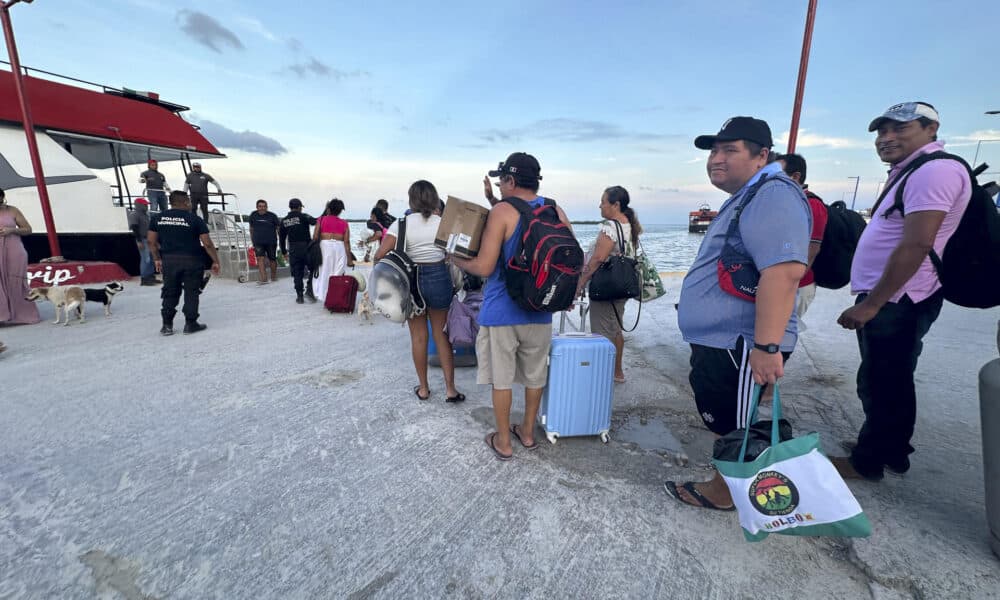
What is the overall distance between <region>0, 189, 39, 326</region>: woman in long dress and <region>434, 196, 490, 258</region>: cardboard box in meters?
6.83

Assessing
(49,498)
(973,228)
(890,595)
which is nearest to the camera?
(890,595)

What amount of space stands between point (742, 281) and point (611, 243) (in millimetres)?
1644

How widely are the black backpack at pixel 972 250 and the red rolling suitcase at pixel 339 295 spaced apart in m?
6.43

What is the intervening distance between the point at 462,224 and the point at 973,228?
8.22ft

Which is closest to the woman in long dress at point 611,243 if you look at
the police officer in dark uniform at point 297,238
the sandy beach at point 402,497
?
the sandy beach at point 402,497

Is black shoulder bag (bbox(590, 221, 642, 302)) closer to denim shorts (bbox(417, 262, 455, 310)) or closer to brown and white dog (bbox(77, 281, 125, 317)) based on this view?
Result: denim shorts (bbox(417, 262, 455, 310))

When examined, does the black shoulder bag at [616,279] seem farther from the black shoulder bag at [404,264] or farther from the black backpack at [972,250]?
the black backpack at [972,250]

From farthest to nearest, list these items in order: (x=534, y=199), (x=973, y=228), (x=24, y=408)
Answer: (x=24, y=408) → (x=534, y=199) → (x=973, y=228)

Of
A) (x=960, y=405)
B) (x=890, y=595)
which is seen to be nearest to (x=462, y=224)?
(x=890, y=595)

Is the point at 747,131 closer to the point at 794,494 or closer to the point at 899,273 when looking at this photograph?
the point at 899,273

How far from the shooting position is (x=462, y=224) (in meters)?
2.32

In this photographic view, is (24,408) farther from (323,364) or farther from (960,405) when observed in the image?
(960,405)

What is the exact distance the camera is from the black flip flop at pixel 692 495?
7.07ft

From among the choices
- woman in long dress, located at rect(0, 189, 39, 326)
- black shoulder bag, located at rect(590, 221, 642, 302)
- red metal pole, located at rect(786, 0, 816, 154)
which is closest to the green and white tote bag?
black shoulder bag, located at rect(590, 221, 642, 302)
